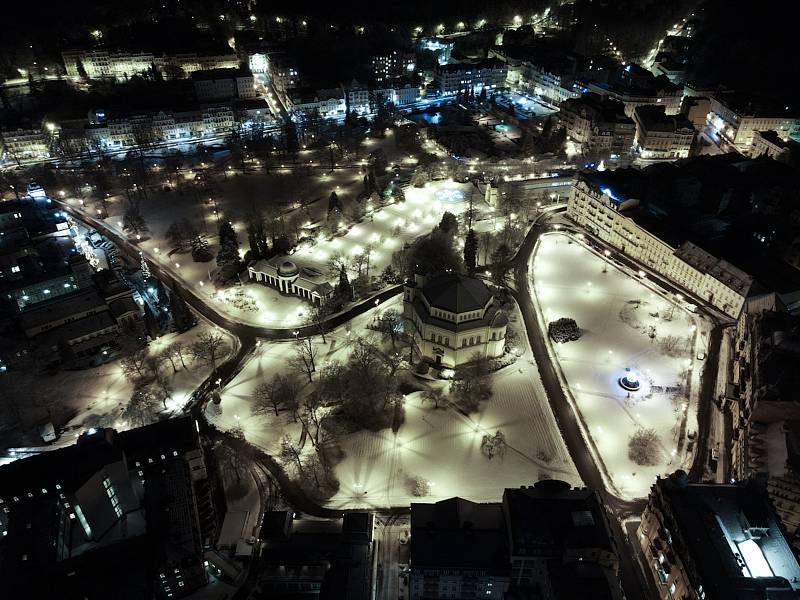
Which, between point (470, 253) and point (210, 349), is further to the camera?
point (470, 253)

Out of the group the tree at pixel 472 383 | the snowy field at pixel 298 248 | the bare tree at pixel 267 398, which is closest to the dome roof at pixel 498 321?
the tree at pixel 472 383

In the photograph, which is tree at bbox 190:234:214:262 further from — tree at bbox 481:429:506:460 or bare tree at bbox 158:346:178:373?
tree at bbox 481:429:506:460

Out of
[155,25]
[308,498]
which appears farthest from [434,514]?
[155,25]

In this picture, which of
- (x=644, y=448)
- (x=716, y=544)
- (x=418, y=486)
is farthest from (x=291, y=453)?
(x=716, y=544)

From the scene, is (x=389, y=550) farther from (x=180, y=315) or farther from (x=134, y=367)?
(x=180, y=315)

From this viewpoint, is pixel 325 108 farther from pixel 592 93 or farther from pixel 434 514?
pixel 434 514

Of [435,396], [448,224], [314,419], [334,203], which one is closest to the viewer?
[314,419]

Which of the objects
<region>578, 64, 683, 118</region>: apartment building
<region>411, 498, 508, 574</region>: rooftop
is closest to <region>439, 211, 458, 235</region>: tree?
<region>411, 498, 508, 574</region>: rooftop
